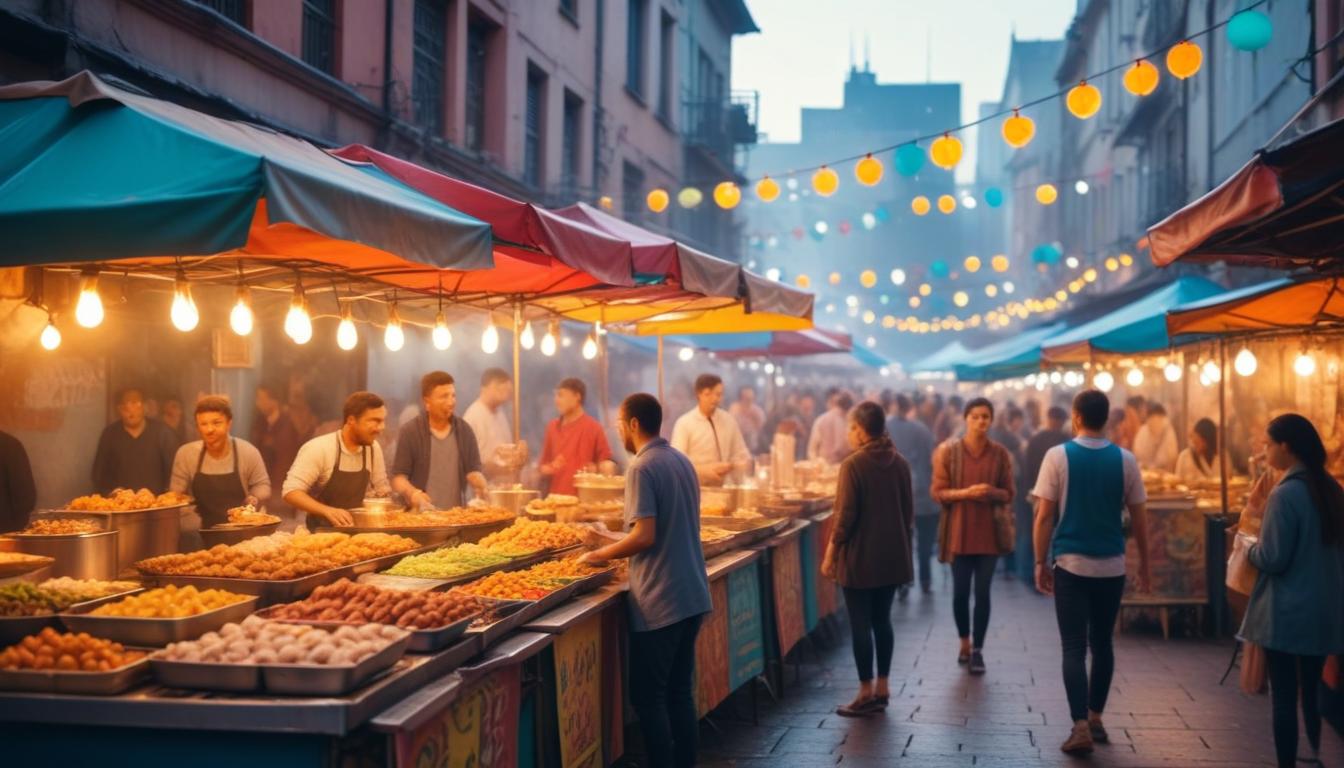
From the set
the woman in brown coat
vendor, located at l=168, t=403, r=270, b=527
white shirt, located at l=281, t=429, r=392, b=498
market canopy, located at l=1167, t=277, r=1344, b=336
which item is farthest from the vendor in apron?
market canopy, located at l=1167, t=277, r=1344, b=336

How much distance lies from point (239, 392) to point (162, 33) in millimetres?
3742

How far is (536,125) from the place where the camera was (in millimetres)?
20453

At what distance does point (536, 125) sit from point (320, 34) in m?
7.34

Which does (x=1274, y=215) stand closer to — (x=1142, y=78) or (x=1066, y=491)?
(x=1066, y=491)

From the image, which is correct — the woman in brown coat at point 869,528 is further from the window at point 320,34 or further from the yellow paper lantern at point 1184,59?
the window at point 320,34

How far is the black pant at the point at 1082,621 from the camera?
739 centimetres

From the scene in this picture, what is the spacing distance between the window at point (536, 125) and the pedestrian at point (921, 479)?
7.64 m

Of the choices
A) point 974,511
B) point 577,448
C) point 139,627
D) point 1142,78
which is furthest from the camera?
point 577,448

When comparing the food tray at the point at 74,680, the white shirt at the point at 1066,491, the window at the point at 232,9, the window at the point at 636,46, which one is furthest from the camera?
the window at the point at 636,46

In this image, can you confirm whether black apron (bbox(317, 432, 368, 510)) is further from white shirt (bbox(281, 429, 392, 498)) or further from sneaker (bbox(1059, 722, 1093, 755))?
sneaker (bbox(1059, 722, 1093, 755))

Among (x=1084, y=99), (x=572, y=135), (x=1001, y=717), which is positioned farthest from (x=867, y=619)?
(x=572, y=135)

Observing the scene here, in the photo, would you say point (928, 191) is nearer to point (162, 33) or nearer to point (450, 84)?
point (450, 84)

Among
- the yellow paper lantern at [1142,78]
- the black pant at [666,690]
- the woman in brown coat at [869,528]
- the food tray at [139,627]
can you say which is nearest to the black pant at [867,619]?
the woman in brown coat at [869,528]

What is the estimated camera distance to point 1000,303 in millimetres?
66750
